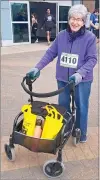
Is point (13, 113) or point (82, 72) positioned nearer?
point (82, 72)

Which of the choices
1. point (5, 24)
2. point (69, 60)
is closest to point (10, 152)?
point (69, 60)

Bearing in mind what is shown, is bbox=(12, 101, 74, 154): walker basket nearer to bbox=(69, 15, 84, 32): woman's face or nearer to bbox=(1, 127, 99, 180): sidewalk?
bbox=(1, 127, 99, 180): sidewalk

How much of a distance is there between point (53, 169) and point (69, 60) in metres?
1.20

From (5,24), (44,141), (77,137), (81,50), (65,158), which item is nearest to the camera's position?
(44,141)

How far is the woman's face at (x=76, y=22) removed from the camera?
2846 mm

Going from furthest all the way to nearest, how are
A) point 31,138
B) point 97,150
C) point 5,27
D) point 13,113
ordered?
1. point 5,27
2. point 13,113
3. point 97,150
4. point 31,138

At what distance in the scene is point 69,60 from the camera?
3.02 m

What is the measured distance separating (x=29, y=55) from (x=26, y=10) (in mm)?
3963

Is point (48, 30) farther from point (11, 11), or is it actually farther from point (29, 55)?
point (29, 55)

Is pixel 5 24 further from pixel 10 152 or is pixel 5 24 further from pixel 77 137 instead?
pixel 10 152

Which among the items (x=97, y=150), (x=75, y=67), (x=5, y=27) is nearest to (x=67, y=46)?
(x=75, y=67)

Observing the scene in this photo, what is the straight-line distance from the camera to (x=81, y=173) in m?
2.89

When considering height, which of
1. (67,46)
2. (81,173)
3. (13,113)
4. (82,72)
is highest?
(67,46)

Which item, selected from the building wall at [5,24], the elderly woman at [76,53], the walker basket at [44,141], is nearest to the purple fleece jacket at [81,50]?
the elderly woman at [76,53]
